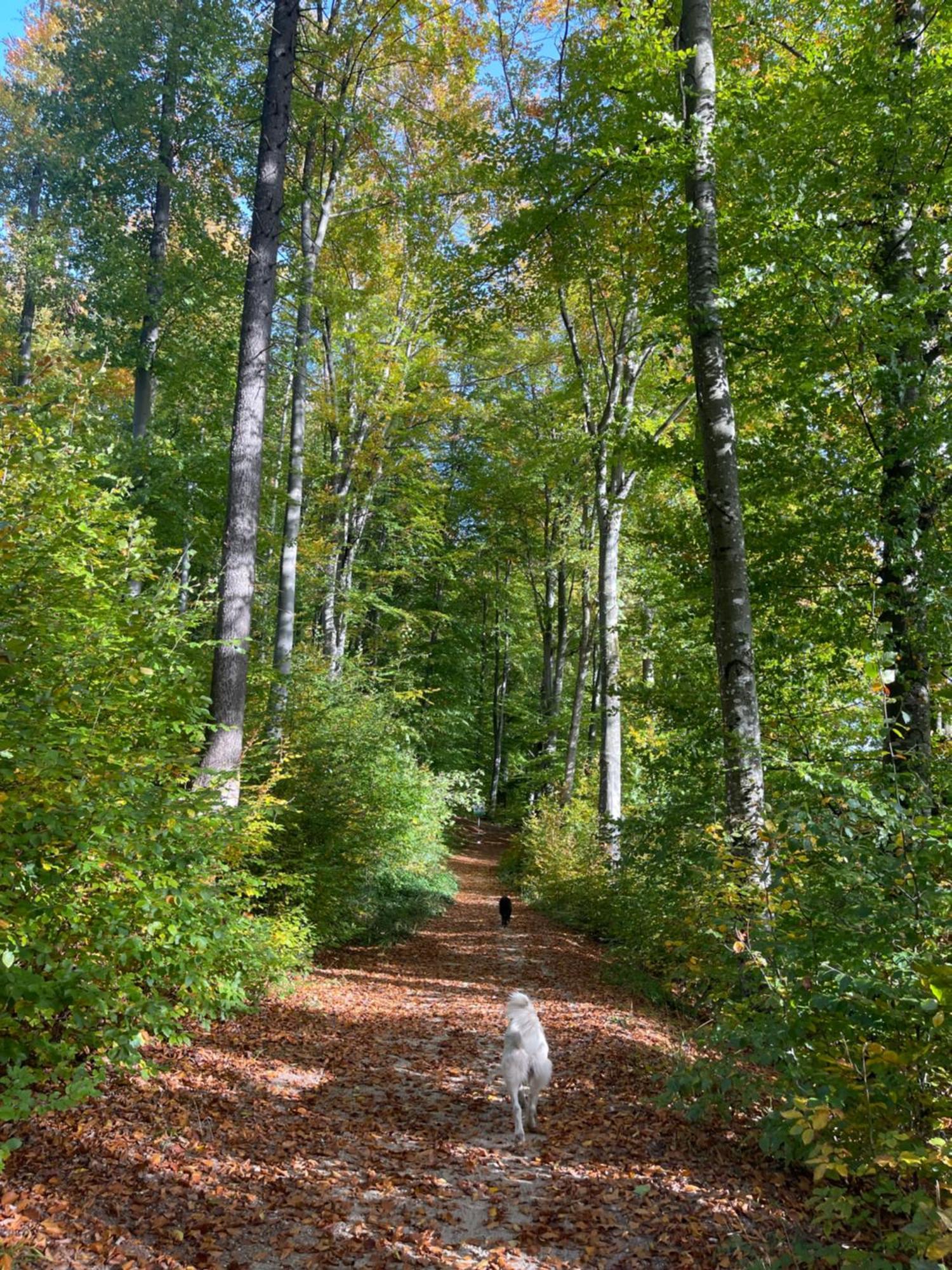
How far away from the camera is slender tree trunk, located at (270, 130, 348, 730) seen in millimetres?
11805

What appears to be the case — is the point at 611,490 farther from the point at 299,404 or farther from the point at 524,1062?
the point at 524,1062

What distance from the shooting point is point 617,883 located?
9094 millimetres

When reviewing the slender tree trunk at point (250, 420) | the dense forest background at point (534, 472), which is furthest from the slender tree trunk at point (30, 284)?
the slender tree trunk at point (250, 420)

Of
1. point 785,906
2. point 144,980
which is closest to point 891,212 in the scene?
point 785,906

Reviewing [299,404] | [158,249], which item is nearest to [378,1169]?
[299,404]

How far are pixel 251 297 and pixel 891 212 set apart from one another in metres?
6.54

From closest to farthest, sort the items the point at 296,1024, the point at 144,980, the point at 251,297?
the point at 144,980 < the point at 296,1024 < the point at 251,297

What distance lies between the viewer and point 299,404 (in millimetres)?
12984

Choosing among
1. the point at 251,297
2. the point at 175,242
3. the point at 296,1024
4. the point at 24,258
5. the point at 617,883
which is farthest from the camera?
the point at 24,258

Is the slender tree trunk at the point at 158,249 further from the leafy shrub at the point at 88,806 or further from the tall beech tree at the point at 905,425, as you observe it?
the tall beech tree at the point at 905,425

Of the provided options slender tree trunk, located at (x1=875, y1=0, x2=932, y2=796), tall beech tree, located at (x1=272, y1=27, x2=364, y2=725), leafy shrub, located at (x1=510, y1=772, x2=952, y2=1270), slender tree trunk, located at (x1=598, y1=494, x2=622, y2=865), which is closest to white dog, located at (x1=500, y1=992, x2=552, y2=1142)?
leafy shrub, located at (x1=510, y1=772, x2=952, y2=1270)

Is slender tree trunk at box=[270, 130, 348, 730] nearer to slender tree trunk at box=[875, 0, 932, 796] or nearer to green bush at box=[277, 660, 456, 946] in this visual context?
green bush at box=[277, 660, 456, 946]

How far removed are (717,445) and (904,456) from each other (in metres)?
1.91

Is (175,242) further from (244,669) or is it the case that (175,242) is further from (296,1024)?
(296,1024)
